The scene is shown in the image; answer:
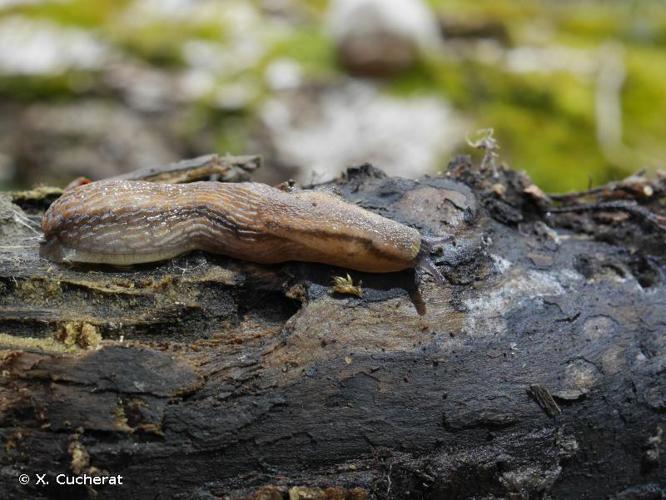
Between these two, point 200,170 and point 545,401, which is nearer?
point 545,401

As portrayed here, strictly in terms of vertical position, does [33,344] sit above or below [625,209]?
below

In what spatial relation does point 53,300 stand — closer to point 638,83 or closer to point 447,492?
point 447,492

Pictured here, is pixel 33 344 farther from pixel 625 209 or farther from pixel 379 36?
pixel 379 36

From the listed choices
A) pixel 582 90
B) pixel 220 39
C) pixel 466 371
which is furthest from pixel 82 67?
pixel 466 371

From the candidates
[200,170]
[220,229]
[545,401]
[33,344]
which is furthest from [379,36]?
[33,344]

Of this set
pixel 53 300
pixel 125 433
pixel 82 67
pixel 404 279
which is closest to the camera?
pixel 125 433

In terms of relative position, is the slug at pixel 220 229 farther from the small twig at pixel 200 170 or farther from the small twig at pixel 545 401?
the small twig at pixel 545 401

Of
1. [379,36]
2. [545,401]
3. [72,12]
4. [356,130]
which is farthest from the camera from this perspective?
[72,12]

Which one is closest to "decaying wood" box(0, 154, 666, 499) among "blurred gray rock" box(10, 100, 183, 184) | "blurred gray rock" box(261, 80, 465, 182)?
"blurred gray rock" box(10, 100, 183, 184)
